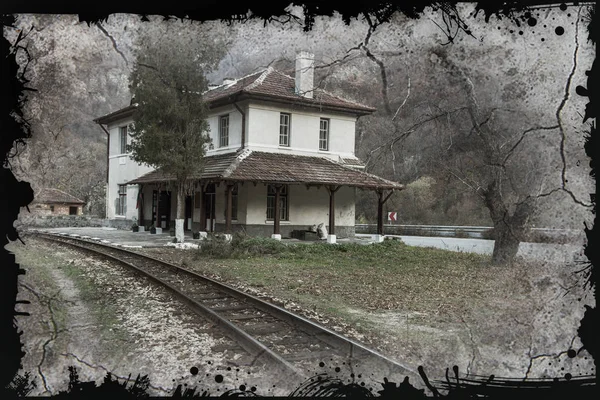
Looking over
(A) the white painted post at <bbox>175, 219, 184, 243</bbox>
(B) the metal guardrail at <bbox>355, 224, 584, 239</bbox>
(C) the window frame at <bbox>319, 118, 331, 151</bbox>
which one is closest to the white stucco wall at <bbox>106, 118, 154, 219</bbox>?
(A) the white painted post at <bbox>175, 219, 184, 243</bbox>

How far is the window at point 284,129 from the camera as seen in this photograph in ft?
66.6

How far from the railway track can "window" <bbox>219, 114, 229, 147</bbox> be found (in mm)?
12491

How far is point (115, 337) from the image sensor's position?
518 centimetres

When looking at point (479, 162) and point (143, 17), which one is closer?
point (143, 17)

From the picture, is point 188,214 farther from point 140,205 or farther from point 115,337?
point 115,337

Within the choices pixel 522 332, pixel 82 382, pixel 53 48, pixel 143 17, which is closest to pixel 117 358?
pixel 82 382

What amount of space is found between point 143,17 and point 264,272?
8882 mm

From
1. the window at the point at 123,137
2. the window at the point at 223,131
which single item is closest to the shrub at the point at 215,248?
the window at the point at 223,131

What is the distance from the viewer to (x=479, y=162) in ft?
19.3

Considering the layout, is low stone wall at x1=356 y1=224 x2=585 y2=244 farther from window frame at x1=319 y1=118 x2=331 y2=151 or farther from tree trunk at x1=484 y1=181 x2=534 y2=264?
window frame at x1=319 y1=118 x2=331 y2=151

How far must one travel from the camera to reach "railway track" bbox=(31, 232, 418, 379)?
12.6 ft

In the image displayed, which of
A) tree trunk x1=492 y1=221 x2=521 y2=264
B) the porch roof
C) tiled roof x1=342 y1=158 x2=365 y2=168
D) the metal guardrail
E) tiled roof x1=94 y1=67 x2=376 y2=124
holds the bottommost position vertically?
the metal guardrail

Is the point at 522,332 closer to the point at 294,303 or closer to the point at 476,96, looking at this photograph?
the point at 476,96

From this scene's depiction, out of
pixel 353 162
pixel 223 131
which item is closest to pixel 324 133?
pixel 353 162
